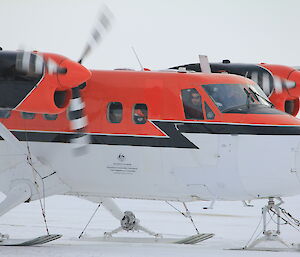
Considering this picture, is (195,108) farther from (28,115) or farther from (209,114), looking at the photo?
(28,115)

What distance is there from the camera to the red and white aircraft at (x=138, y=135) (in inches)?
602

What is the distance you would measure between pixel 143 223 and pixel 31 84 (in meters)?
8.88

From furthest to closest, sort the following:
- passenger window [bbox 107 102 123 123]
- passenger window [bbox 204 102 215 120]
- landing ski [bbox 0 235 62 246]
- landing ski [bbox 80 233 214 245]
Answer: landing ski [bbox 80 233 214 245], passenger window [bbox 107 102 123 123], landing ski [bbox 0 235 62 246], passenger window [bbox 204 102 215 120]

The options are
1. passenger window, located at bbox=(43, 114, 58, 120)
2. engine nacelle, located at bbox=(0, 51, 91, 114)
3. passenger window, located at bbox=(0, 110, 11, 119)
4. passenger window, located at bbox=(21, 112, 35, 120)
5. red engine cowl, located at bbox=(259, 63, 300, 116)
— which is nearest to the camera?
engine nacelle, located at bbox=(0, 51, 91, 114)

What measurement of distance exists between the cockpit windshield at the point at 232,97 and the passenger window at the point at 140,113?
1.25m

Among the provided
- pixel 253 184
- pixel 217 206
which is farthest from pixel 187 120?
pixel 217 206

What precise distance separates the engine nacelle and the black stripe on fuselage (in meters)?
1.08

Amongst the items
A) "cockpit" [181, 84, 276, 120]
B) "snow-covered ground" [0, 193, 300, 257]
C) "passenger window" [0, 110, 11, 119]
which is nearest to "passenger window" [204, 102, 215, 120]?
"cockpit" [181, 84, 276, 120]

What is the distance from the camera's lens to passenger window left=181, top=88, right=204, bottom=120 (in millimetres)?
15641

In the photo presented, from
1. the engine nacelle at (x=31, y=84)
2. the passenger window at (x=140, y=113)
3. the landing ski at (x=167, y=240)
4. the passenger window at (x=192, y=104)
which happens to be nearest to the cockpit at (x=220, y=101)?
the passenger window at (x=192, y=104)

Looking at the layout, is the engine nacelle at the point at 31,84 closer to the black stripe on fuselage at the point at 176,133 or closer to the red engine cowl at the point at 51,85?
the red engine cowl at the point at 51,85

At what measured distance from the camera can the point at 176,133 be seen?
15.7m

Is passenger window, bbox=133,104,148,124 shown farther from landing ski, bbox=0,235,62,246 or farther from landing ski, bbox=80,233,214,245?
landing ski, bbox=80,233,214,245

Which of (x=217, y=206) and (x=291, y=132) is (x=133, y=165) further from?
(x=217, y=206)
